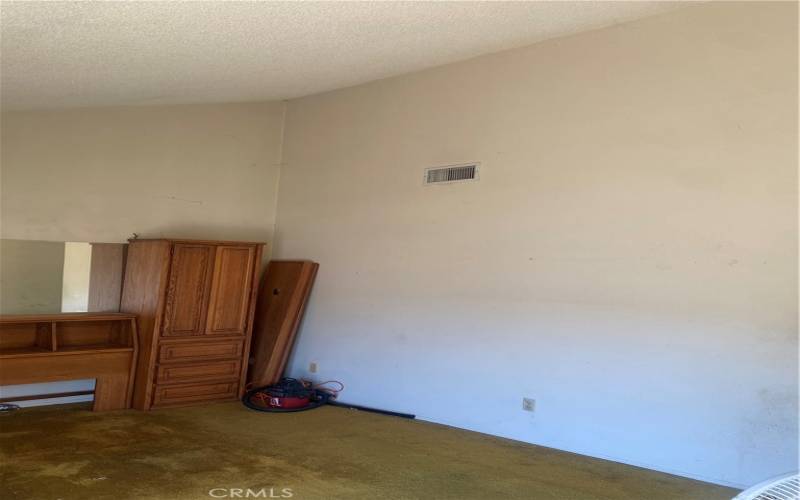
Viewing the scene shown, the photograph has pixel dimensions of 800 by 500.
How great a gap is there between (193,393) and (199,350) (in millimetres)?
410

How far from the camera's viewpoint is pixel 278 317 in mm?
6191

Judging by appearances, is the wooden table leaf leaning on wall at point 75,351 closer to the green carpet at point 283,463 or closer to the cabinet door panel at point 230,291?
the green carpet at point 283,463

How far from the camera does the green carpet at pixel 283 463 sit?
3.46m

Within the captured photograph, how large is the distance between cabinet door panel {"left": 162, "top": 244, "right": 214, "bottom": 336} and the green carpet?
81cm

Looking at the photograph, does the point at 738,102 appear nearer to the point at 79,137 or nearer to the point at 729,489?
the point at 729,489

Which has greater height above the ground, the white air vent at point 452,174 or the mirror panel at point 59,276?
the white air vent at point 452,174

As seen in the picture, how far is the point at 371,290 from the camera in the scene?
5828 millimetres

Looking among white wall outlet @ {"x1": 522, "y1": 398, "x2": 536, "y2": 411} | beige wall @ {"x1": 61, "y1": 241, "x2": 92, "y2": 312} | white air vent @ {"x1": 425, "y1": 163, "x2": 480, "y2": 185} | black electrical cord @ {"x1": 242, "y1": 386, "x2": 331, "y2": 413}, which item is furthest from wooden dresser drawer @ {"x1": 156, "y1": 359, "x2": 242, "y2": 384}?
white wall outlet @ {"x1": 522, "y1": 398, "x2": 536, "y2": 411}

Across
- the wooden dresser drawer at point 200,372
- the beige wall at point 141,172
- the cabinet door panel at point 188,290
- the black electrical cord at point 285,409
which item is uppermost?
the beige wall at point 141,172

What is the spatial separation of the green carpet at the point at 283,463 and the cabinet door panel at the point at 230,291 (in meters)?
0.94

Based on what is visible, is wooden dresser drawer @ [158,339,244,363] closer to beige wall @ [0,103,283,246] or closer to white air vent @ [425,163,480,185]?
beige wall @ [0,103,283,246]

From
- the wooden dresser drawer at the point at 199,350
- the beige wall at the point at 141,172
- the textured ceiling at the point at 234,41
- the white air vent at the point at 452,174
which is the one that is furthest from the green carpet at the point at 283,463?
the textured ceiling at the point at 234,41

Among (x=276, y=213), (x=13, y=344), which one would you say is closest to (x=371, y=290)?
(x=276, y=213)

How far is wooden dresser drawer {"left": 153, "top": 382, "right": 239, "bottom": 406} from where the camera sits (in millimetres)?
5320
